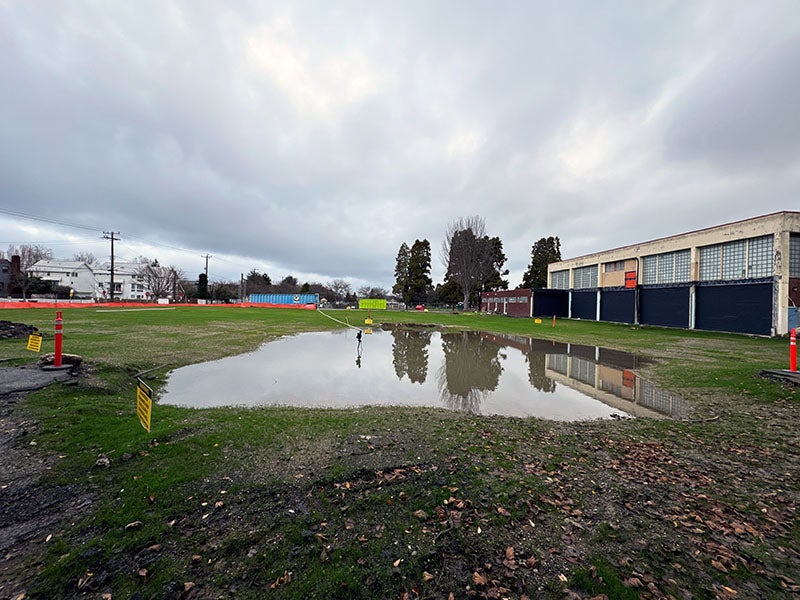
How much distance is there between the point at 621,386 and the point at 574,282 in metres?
45.7

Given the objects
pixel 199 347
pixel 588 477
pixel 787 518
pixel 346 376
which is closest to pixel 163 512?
pixel 588 477

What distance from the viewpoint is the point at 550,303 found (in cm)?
5197

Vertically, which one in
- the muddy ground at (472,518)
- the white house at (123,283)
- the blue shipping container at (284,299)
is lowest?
the muddy ground at (472,518)

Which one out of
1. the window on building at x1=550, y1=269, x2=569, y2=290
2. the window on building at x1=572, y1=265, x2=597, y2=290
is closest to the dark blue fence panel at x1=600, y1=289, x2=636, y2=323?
the window on building at x1=572, y1=265, x2=597, y2=290

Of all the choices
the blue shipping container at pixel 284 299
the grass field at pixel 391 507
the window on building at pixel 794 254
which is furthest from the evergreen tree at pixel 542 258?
the grass field at pixel 391 507

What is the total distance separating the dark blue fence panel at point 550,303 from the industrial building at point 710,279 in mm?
5270

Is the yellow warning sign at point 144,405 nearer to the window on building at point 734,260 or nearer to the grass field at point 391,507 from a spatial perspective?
the grass field at point 391,507

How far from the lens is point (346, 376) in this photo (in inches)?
430

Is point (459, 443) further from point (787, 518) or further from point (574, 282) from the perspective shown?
point (574, 282)

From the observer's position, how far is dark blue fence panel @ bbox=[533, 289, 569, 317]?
167 feet

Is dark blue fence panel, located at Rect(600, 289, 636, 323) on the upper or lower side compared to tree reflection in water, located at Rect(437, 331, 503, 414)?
upper

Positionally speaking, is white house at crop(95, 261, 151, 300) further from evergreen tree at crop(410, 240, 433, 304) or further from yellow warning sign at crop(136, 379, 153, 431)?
yellow warning sign at crop(136, 379, 153, 431)

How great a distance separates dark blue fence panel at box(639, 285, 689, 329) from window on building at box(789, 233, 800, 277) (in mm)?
7619

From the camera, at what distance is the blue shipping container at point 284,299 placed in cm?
7988
